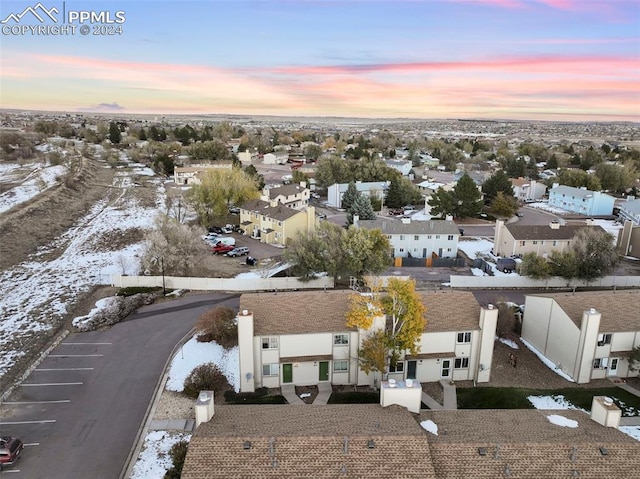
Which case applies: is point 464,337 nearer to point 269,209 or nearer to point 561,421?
point 561,421

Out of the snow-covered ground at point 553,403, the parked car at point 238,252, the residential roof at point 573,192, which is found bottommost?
the snow-covered ground at point 553,403

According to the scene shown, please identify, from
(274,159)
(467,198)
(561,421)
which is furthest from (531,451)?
(274,159)

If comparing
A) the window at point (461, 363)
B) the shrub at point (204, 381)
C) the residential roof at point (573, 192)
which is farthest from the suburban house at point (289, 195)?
the residential roof at point (573, 192)

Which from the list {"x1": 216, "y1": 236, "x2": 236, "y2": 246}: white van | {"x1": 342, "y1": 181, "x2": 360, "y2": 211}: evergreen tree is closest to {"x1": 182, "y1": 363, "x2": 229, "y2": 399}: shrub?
{"x1": 216, "y1": 236, "x2": 236, "y2": 246}: white van

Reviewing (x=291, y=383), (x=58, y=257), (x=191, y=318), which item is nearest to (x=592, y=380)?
(x=291, y=383)

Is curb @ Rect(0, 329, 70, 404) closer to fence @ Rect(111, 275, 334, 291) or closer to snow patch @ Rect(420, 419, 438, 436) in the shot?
fence @ Rect(111, 275, 334, 291)

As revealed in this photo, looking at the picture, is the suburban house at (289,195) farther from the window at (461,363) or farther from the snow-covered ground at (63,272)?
the window at (461,363)
